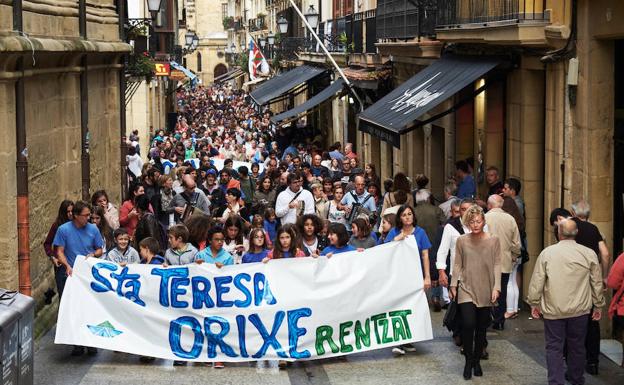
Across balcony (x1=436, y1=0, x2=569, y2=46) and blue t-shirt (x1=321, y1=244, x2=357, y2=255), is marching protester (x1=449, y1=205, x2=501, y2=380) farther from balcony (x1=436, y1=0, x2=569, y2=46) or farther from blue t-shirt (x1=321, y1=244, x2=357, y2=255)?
balcony (x1=436, y1=0, x2=569, y2=46)

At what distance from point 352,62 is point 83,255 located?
1990 cm

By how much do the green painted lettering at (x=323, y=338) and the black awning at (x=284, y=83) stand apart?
2308 centimetres

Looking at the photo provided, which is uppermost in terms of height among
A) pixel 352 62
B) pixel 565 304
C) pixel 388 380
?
pixel 352 62

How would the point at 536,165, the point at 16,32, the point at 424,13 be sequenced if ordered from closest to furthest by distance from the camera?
the point at 16,32 → the point at 536,165 → the point at 424,13

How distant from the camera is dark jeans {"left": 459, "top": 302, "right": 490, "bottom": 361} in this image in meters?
11.3

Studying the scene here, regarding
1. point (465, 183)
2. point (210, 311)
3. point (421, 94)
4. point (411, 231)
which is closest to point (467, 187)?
point (465, 183)

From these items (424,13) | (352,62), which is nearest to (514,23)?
(424,13)

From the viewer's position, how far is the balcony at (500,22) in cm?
1446

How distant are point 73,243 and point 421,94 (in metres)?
7.66

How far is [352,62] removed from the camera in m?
31.8

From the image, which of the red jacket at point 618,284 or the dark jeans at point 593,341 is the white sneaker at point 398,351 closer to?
the dark jeans at point 593,341

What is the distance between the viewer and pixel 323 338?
11.9 metres

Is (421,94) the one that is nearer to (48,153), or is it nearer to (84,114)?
(84,114)

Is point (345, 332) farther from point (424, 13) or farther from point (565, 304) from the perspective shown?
point (424, 13)
